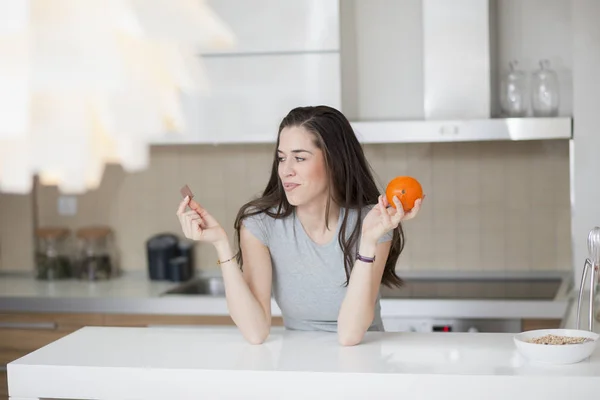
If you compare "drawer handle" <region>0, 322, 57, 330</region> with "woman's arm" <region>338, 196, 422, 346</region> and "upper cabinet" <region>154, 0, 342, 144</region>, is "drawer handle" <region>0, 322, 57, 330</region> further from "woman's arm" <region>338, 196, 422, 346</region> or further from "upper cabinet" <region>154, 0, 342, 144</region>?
"woman's arm" <region>338, 196, 422, 346</region>

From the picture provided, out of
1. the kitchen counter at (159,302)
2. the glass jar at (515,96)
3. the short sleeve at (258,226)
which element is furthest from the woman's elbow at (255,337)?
the glass jar at (515,96)

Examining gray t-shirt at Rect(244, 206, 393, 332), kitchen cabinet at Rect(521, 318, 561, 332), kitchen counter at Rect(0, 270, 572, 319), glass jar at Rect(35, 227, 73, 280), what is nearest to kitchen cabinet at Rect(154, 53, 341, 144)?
kitchen counter at Rect(0, 270, 572, 319)

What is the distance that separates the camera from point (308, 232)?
93.8 inches

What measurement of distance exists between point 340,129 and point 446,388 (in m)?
0.83

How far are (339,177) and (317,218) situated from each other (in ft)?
0.44

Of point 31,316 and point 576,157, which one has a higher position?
point 576,157

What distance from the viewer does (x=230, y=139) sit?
359cm

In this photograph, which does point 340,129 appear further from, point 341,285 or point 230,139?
point 230,139

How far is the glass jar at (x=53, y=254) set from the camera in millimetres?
4078

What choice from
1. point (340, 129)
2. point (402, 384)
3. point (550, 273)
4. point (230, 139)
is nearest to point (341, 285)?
point (340, 129)

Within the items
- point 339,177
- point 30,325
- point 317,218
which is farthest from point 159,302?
point 339,177

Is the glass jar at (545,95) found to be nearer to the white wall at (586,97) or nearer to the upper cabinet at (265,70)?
the white wall at (586,97)

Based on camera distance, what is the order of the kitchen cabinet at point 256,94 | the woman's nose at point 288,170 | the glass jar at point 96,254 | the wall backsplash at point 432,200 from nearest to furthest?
the woman's nose at point 288,170 → the kitchen cabinet at point 256,94 → the wall backsplash at point 432,200 → the glass jar at point 96,254

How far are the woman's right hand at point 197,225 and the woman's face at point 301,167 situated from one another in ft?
0.71
